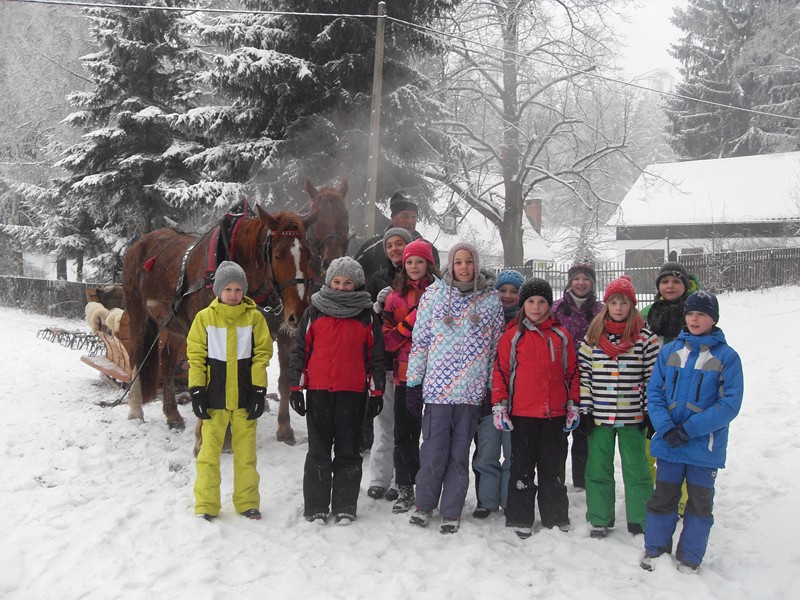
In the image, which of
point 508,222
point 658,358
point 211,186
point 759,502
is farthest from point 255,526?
point 508,222

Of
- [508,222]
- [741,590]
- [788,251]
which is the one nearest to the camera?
[741,590]

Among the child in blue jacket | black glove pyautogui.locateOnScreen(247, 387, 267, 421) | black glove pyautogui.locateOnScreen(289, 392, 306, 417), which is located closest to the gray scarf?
black glove pyautogui.locateOnScreen(289, 392, 306, 417)

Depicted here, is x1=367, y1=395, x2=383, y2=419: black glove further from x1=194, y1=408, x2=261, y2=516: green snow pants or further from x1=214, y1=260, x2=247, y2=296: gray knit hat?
x1=214, y1=260, x2=247, y2=296: gray knit hat

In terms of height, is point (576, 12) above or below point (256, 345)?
above

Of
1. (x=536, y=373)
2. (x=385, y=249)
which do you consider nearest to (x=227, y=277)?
(x=385, y=249)

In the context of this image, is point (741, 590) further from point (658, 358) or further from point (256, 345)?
point (256, 345)

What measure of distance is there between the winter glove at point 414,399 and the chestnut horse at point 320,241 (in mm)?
1429

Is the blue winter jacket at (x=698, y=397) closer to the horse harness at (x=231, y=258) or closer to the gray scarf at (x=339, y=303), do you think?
the gray scarf at (x=339, y=303)

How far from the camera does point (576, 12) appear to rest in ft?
63.1

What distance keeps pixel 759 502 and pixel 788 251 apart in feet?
53.9

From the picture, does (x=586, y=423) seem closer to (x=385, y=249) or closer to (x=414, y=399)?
(x=414, y=399)

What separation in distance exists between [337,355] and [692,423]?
7.44 ft

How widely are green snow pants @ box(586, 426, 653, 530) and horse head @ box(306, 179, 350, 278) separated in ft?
8.72

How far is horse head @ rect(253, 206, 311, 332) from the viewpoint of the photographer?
4.96 m
